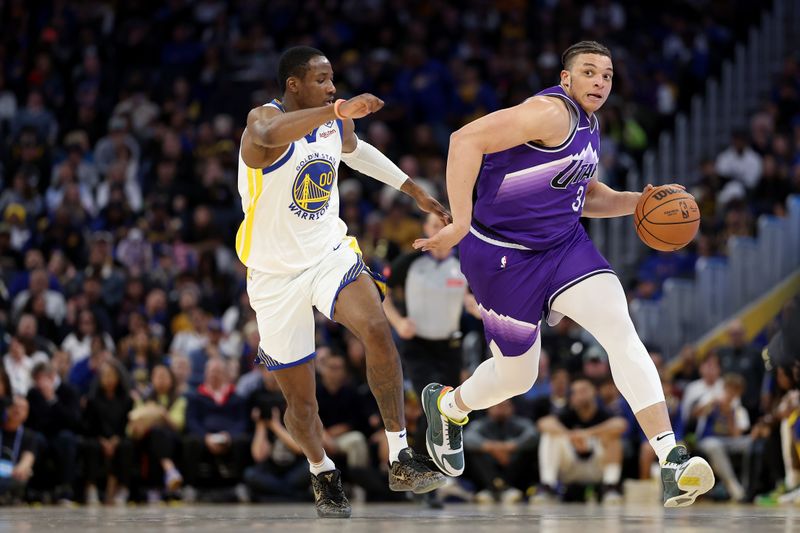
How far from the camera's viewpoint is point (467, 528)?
6242 mm

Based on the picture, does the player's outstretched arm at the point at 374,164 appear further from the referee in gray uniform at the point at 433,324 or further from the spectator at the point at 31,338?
the spectator at the point at 31,338

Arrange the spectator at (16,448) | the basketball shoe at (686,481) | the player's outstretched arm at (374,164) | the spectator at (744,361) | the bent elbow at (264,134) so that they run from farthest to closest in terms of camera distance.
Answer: the spectator at (744,361) < the spectator at (16,448) < the player's outstretched arm at (374,164) < the bent elbow at (264,134) < the basketball shoe at (686,481)

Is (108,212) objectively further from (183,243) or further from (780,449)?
(780,449)

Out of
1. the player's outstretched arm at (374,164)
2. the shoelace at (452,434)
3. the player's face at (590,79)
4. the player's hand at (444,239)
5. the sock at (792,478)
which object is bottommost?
the sock at (792,478)

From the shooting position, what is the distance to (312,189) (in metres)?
7.68

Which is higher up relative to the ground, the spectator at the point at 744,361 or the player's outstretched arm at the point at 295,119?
the player's outstretched arm at the point at 295,119

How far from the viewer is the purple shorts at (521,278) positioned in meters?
7.21

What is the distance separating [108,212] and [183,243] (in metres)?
1.14

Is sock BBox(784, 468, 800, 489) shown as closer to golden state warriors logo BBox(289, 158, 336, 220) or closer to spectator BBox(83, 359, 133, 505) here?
golden state warriors logo BBox(289, 158, 336, 220)

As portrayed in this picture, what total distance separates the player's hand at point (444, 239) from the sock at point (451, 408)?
1359mm

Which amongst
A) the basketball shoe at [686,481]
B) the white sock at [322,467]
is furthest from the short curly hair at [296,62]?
the basketball shoe at [686,481]

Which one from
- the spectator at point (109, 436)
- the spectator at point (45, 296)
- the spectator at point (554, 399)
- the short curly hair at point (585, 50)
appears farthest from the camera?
the spectator at point (45, 296)

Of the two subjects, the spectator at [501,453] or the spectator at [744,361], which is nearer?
the spectator at [501,453]

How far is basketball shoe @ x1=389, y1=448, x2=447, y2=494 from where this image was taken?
7.42 metres
